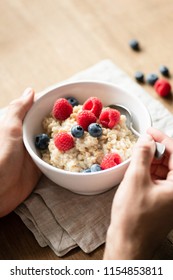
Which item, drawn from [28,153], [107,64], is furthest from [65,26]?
[28,153]

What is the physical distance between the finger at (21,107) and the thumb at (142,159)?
13.0 inches

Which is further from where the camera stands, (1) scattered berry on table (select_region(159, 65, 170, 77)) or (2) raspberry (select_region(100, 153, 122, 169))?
(1) scattered berry on table (select_region(159, 65, 170, 77))

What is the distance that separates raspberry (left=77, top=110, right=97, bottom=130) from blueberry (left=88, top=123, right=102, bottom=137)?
0.02 meters

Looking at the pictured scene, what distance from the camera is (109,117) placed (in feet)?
3.26

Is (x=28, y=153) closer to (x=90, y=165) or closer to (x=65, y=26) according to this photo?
(x=90, y=165)

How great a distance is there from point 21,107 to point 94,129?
0.71 ft

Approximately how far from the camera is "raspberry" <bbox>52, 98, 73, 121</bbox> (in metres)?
1.04

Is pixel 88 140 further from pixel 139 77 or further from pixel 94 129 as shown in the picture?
pixel 139 77

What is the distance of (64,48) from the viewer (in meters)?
1.44

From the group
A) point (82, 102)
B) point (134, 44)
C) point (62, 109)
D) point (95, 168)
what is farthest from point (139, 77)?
point (95, 168)

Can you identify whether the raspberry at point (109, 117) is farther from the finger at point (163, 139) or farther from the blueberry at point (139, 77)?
the blueberry at point (139, 77)

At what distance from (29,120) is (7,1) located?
0.76m

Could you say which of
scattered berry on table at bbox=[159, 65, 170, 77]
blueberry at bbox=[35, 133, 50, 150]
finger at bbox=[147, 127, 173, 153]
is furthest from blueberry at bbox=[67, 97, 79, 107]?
scattered berry on table at bbox=[159, 65, 170, 77]

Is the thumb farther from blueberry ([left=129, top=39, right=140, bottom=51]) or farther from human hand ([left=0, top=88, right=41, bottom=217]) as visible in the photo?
blueberry ([left=129, top=39, right=140, bottom=51])
